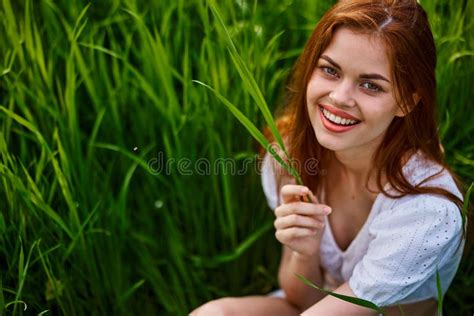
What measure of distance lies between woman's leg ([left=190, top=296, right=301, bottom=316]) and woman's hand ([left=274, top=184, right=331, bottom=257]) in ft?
0.62

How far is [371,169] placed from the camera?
125 cm

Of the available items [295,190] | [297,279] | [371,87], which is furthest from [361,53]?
[297,279]

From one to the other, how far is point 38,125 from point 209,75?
39cm

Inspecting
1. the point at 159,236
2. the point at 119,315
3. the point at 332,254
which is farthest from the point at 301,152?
the point at 119,315

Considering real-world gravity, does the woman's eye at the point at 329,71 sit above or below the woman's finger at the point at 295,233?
above

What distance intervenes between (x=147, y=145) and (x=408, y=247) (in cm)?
67

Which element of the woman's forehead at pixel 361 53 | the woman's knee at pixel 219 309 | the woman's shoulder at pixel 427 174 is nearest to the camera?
the woman's forehead at pixel 361 53

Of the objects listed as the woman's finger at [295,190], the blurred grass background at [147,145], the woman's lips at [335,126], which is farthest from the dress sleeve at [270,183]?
the woman's lips at [335,126]

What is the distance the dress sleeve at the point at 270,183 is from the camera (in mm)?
1406

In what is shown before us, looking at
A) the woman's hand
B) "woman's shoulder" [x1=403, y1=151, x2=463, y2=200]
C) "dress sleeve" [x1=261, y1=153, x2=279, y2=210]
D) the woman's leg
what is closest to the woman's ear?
"woman's shoulder" [x1=403, y1=151, x2=463, y2=200]

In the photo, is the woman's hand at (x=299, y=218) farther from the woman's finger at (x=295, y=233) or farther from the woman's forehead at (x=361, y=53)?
the woman's forehead at (x=361, y=53)

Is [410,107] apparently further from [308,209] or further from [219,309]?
[219,309]

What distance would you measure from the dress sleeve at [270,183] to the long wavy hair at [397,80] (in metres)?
0.10

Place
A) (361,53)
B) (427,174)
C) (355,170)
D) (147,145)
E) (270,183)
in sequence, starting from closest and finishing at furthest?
(361,53)
(427,174)
(355,170)
(270,183)
(147,145)
